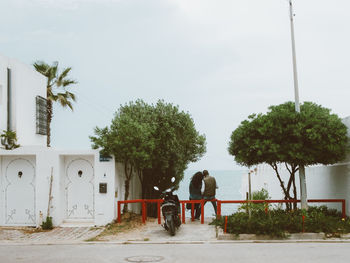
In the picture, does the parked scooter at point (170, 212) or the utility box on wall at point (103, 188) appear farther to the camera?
the utility box on wall at point (103, 188)

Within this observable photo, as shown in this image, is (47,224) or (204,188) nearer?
(47,224)

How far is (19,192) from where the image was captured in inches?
645

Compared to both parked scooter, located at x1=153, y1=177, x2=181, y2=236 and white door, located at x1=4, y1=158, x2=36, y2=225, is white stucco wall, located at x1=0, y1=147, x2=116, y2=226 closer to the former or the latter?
white door, located at x1=4, y1=158, x2=36, y2=225

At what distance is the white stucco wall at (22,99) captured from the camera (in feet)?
63.0

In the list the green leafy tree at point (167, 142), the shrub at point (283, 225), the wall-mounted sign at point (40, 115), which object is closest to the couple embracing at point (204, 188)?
the green leafy tree at point (167, 142)

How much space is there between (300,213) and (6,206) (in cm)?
978

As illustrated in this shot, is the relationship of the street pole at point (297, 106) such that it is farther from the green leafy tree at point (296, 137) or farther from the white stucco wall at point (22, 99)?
the white stucco wall at point (22, 99)

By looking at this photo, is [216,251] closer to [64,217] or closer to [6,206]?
[64,217]

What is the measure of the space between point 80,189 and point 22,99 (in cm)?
632

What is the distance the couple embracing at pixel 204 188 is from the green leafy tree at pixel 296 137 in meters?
1.57

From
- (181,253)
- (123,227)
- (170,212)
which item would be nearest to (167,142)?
(123,227)

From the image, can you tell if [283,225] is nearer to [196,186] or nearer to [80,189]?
[196,186]

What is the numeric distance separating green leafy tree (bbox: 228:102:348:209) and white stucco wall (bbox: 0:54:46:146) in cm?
961

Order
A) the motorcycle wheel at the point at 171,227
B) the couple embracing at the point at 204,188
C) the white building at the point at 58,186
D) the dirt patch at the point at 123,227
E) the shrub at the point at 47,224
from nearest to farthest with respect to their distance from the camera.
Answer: the motorcycle wheel at the point at 171,227
the dirt patch at the point at 123,227
the shrub at the point at 47,224
the white building at the point at 58,186
the couple embracing at the point at 204,188
